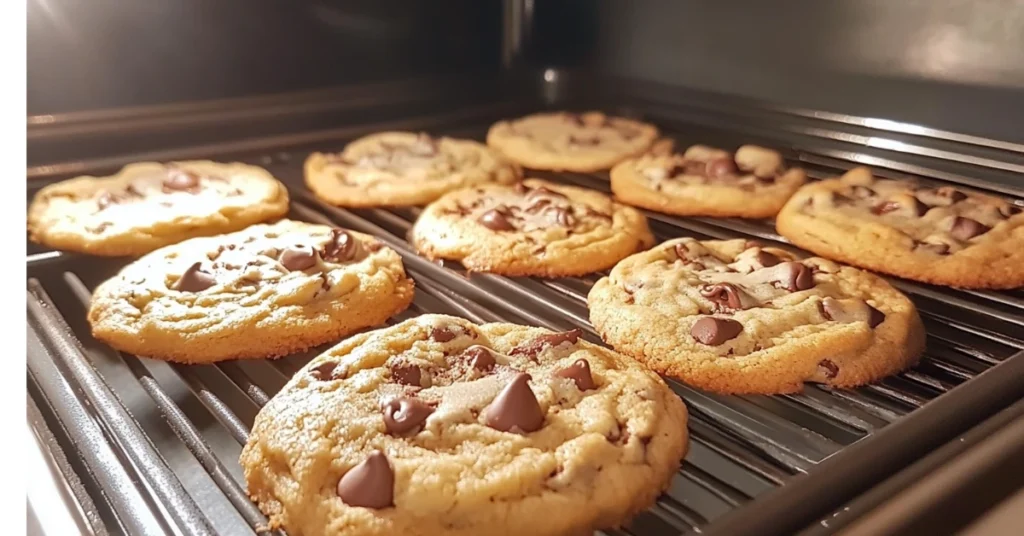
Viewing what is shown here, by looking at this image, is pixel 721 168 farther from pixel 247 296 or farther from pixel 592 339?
pixel 247 296

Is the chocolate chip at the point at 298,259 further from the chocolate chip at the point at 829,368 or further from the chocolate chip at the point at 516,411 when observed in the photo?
the chocolate chip at the point at 829,368

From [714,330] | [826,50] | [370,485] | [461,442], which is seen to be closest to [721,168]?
[826,50]

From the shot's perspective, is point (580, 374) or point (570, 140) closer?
point (580, 374)

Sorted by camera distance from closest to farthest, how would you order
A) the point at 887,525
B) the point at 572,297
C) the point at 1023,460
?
the point at 887,525 < the point at 1023,460 < the point at 572,297

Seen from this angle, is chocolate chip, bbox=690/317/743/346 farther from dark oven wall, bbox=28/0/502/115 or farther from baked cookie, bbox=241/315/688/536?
dark oven wall, bbox=28/0/502/115

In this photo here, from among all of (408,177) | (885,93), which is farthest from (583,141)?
(885,93)

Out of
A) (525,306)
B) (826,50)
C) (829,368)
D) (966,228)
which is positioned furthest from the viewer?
(826,50)

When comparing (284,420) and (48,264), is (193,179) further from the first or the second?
(284,420)
